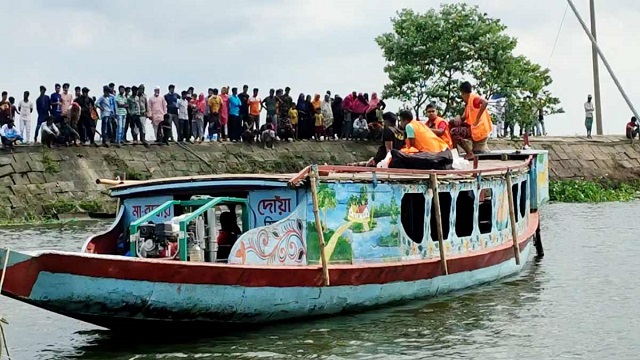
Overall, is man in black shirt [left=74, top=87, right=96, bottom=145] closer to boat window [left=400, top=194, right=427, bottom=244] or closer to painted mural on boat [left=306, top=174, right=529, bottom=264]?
painted mural on boat [left=306, top=174, right=529, bottom=264]

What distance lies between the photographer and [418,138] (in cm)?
1639

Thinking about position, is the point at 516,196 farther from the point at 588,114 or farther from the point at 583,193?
the point at 588,114

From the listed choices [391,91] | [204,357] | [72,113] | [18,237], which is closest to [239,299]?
[204,357]

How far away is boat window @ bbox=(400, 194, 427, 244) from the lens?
1563cm

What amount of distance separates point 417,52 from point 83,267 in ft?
93.3

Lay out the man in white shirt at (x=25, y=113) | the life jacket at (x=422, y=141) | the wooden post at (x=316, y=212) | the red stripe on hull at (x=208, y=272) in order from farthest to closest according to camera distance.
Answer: the man in white shirt at (x=25, y=113), the life jacket at (x=422, y=141), the wooden post at (x=316, y=212), the red stripe on hull at (x=208, y=272)

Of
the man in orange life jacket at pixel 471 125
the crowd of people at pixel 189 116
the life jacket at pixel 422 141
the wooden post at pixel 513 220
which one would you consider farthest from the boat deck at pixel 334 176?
the crowd of people at pixel 189 116

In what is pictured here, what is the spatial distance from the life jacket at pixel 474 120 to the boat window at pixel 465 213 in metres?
2.15

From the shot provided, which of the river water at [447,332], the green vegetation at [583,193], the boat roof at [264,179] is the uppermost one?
the boat roof at [264,179]

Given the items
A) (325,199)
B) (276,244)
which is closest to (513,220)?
(325,199)

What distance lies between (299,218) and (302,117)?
70.0ft

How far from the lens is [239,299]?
12.9 m

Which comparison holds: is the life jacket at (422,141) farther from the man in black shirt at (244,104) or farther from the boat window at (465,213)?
the man in black shirt at (244,104)

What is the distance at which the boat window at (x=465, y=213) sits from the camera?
1702cm
